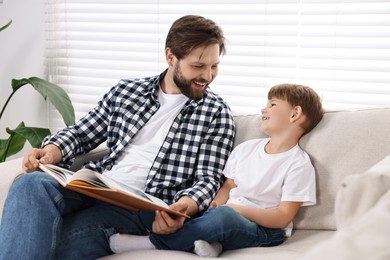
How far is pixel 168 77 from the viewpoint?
2.36 meters

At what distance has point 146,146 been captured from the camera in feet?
7.48

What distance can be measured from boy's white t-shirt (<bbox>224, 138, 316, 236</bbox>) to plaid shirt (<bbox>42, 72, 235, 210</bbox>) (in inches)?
3.7

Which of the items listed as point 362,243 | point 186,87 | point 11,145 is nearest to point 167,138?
point 186,87

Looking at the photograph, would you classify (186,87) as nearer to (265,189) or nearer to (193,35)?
(193,35)

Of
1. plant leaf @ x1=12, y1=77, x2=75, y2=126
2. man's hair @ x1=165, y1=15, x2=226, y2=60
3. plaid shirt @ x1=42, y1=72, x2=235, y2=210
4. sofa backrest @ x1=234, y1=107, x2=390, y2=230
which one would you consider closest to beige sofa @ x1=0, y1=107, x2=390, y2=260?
sofa backrest @ x1=234, y1=107, x2=390, y2=230

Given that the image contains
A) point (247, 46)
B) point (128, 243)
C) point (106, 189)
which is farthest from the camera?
point (247, 46)

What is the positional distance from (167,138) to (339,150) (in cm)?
61

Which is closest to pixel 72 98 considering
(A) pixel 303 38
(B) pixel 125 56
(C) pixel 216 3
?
(B) pixel 125 56

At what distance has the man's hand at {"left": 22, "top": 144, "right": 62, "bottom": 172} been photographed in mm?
2104

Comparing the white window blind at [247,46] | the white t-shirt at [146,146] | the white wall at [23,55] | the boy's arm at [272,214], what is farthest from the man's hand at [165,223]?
the white wall at [23,55]

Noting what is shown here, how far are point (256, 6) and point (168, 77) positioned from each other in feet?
2.28

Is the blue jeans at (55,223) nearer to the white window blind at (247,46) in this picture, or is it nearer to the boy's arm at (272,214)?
the boy's arm at (272,214)

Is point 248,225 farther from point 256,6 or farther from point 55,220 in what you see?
point 256,6

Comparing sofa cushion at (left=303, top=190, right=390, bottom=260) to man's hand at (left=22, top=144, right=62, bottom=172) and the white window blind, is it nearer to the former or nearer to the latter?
man's hand at (left=22, top=144, right=62, bottom=172)
